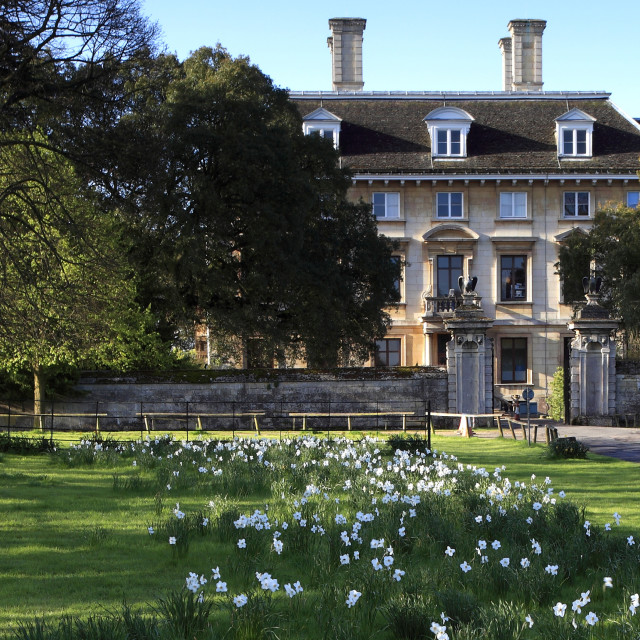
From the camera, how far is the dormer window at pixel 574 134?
146 feet

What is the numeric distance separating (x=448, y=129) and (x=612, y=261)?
12986mm

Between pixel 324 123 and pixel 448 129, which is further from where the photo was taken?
pixel 448 129

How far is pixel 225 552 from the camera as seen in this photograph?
8.37m

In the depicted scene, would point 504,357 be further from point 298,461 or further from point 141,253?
point 298,461

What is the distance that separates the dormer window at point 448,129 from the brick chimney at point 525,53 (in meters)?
8.15

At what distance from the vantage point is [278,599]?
699 cm

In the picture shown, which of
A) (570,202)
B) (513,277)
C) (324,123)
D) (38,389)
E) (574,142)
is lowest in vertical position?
(38,389)

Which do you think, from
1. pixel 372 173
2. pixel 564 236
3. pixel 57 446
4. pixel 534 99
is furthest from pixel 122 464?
pixel 534 99

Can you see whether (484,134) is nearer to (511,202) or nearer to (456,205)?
(511,202)

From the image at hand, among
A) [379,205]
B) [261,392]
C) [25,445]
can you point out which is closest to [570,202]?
[379,205]

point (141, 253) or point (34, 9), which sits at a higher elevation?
point (34, 9)

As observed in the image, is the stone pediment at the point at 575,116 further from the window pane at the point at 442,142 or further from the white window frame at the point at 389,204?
the white window frame at the point at 389,204

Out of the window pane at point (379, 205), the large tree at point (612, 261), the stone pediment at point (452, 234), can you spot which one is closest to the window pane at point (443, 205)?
the stone pediment at point (452, 234)

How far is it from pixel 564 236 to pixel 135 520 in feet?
122
